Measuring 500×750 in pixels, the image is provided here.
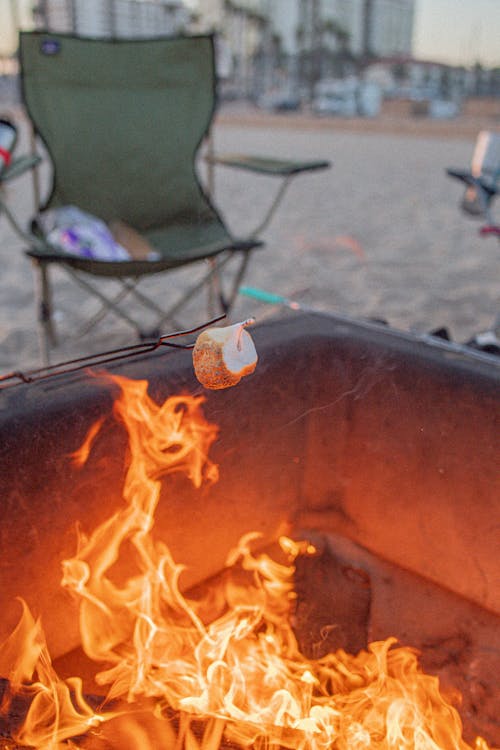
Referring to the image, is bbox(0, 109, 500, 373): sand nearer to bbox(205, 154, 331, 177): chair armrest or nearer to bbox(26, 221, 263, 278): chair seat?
bbox(26, 221, 263, 278): chair seat

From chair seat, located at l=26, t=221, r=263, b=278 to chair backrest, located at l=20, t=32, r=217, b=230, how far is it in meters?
0.11

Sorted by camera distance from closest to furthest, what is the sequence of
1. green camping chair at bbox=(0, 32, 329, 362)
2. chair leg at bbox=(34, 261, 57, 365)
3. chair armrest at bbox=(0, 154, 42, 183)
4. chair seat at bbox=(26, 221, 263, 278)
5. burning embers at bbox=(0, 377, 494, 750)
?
burning embers at bbox=(0, 377, 494, 750) < chair seat at bbox=(26, 221, 263, 278) < chair armrest at bbox=(0, 154, 42, 183) < chair leg at bbox=(34, 261, 57, 365) < green camping chair at bbox=(0, 32, 329, 362)

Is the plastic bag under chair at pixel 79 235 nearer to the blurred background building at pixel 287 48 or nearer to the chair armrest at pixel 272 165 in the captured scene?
the chair armrest at pixel 272 165

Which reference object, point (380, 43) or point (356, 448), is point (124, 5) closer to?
point (380, 43)

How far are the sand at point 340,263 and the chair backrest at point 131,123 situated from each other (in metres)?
0.58

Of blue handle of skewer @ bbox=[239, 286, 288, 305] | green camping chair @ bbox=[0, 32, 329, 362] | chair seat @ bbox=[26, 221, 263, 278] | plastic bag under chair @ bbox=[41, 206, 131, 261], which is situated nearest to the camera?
blue handle of skewer @ bbox=[239, 286, 288, 305]

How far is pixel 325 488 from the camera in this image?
148cm

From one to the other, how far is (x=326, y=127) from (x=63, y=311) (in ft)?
62.0

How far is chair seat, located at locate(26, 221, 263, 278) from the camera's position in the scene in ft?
6.68

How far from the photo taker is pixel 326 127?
67.4 feet

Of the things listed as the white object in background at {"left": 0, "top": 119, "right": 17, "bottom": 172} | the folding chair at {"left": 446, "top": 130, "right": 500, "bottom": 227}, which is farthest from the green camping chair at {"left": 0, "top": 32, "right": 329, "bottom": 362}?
the white object in background at {"left": 0, "top": 119, "right": 17, "bottom": 172}

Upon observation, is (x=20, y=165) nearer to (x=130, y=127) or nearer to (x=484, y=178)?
(x=130, y=127)

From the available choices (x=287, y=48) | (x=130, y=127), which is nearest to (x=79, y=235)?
(x=130, y=127)

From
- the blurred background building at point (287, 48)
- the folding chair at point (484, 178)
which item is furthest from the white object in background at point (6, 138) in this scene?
the blurred background building at point (287, 48)
